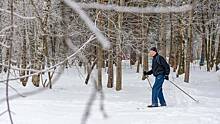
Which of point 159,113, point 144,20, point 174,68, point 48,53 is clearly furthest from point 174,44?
point 159,113

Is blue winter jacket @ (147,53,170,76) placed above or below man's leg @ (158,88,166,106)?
above

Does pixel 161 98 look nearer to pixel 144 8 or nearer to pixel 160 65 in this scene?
pixel 160 65

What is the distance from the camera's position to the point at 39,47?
17953 mm

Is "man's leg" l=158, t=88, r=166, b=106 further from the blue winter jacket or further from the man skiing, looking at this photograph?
Answer: the blue winter jacket

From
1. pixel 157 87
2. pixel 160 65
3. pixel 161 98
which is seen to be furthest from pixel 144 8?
pixel 161 98

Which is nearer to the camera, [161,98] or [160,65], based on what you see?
[160,65]

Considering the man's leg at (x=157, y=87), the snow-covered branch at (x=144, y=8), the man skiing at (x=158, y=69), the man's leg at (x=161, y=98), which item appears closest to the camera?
the snow-covered branch at (x=144, y=8)

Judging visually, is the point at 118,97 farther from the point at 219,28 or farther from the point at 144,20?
the point at 219,28

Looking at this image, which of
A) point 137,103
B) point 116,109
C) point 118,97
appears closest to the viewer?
point 116,109

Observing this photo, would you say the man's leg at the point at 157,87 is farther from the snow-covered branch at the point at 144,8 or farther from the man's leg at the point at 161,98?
the snow-covered branch at the point at 144,8

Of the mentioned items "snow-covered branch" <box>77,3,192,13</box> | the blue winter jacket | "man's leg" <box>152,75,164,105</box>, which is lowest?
"man's leg" <box>152,75,164,105</box>

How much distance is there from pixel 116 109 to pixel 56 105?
165 centimetres

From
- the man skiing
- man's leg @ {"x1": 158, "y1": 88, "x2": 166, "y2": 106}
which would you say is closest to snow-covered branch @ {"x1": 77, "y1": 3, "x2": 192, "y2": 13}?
the man skiing

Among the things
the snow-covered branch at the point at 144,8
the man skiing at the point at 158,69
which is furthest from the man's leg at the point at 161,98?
the snow-covered branch at the point at 144,8
